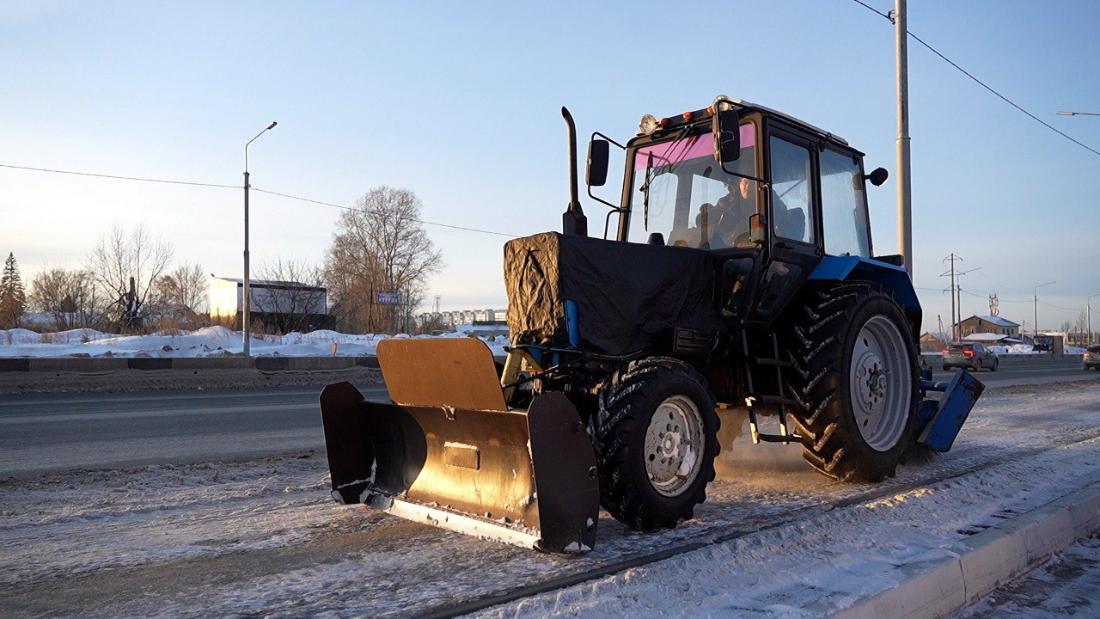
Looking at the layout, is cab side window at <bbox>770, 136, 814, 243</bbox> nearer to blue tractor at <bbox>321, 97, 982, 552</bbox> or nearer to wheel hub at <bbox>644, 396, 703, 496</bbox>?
blue tractor at <bbox>321, 97, 982, 552</bbox>

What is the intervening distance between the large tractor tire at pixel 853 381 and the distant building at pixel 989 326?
14508 cm

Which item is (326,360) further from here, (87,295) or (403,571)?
(87,295)

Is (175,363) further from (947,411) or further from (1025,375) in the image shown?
(1025,375)

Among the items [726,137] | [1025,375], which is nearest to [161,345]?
[726,137]

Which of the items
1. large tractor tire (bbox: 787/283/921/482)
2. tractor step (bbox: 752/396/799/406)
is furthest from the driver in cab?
tractor step (bbox: 752/396/799/406)

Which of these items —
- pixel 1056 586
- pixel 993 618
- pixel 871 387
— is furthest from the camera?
pixel 871 387

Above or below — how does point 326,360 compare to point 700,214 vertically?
below

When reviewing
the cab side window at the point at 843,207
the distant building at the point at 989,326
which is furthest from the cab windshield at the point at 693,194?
the distant building at the point at 989,326

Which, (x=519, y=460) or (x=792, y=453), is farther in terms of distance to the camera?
(x=792, y=453)

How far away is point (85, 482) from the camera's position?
647cm

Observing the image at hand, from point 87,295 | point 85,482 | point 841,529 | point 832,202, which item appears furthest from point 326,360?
point 87,295

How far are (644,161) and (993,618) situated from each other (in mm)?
4066

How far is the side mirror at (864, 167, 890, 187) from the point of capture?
721cm

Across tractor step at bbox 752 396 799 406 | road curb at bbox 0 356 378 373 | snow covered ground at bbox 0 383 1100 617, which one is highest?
tractor step at bbox 752 396 799 406
